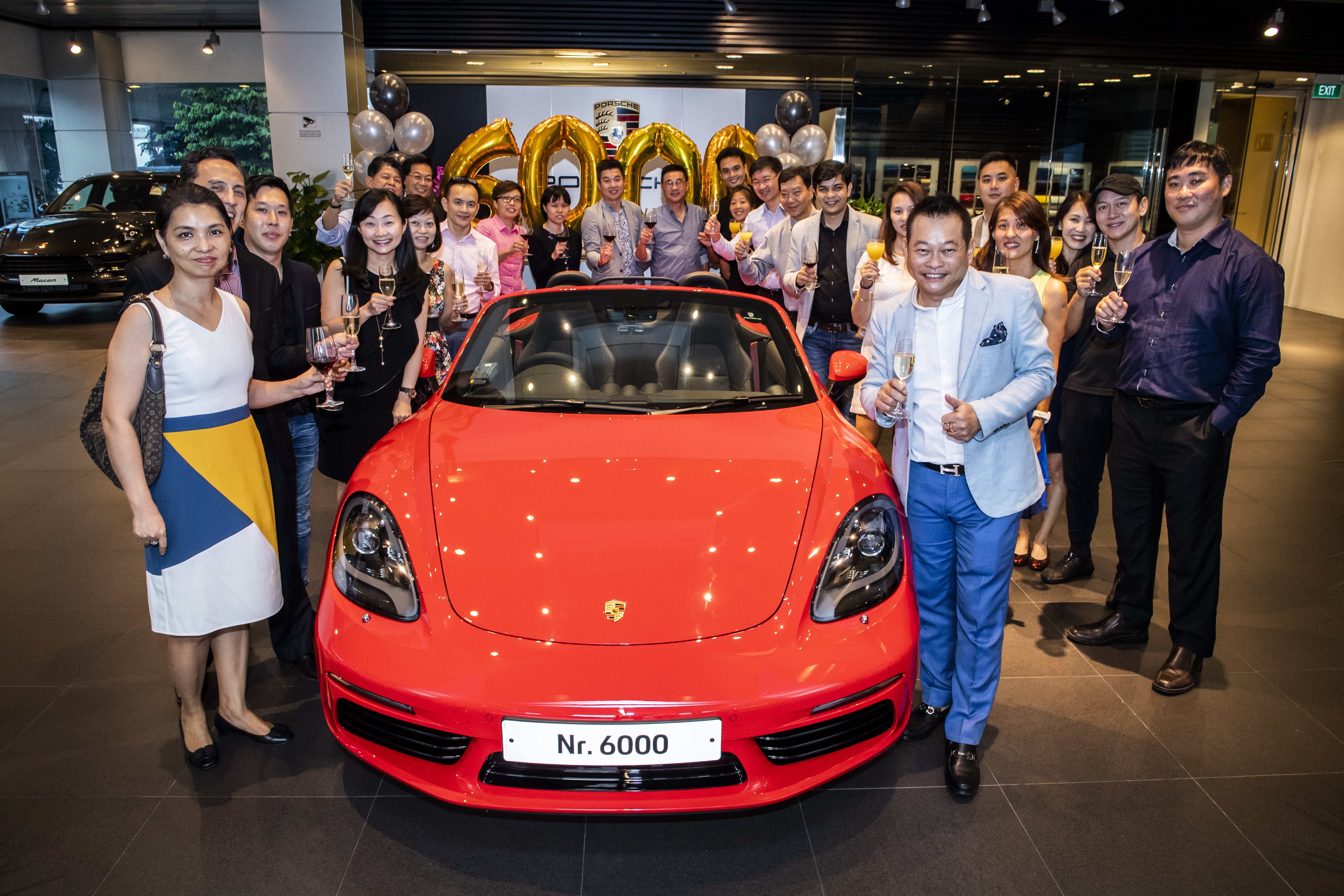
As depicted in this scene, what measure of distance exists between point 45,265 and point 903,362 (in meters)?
10.9

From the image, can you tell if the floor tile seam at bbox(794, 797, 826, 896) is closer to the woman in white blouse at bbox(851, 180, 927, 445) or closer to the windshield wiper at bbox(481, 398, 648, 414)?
the windshield wiper at bbox(481, 398, 648, 414)

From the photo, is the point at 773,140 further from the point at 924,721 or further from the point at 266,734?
the point at 266,734

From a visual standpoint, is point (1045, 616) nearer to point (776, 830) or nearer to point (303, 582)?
point (776, 830)

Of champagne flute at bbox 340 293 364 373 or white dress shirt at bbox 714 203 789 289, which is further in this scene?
white dress shirt at bbox 714 203 789 289

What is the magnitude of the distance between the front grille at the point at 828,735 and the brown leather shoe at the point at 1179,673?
1.35m

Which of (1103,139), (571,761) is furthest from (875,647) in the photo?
→ (1103,139)

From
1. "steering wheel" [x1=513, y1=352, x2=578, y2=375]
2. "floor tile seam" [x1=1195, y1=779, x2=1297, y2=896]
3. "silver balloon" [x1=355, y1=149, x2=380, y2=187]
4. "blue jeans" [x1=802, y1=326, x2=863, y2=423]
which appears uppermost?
"silver balloon" [x1=355, y1=149, x2=380, y2=187]

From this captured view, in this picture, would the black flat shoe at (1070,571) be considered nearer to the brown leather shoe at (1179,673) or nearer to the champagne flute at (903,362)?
the brown leather shoe at (1179,673)

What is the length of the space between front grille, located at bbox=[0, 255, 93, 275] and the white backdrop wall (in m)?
4.63

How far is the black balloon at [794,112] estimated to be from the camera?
361 inches

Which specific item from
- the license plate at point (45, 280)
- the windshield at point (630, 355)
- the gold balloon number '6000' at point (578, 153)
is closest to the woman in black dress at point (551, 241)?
the gold balloon number '6000' at point (578, 153)

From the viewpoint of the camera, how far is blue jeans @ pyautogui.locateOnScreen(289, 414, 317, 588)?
3.12m

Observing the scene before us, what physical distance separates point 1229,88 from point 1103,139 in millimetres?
2099

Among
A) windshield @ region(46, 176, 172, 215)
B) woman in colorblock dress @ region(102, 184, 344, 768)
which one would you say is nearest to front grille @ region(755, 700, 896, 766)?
woman in colorblock dress @ region(102, 184, 344, 768)
